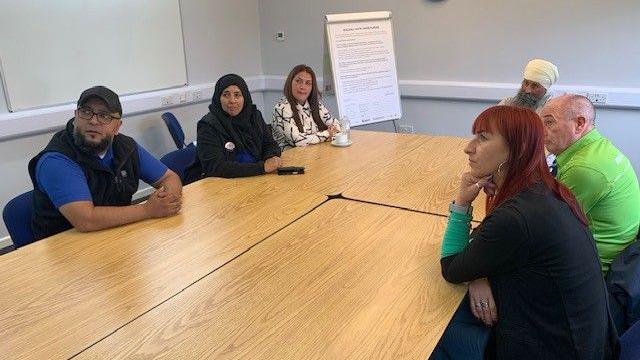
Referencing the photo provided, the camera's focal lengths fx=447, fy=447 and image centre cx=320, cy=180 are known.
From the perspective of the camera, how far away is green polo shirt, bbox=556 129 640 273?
1.54m

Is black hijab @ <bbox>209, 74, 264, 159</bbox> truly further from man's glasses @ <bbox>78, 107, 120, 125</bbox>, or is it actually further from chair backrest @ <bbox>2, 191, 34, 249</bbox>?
chair backrest @ <bbox>2, 191, 34, 249</bbox>

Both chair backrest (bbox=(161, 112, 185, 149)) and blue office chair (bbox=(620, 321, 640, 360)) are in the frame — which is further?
chair backrest (bbox=(161, 112, 185, 149))

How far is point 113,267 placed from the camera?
1405mm

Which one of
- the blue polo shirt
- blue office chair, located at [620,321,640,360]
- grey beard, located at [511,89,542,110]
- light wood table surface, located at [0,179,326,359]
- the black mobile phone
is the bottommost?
blue office chair, located at [620,321,640,360]

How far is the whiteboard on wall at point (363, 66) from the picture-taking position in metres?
3.55

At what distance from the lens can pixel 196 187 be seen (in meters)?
2.17

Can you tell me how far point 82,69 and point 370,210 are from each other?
2.68m

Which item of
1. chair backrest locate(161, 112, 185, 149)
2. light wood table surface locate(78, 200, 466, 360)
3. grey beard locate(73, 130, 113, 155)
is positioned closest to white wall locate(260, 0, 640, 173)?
chair backrest locate(161, 112, 185, 149)

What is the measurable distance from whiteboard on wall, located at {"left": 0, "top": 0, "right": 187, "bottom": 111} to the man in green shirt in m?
3.17

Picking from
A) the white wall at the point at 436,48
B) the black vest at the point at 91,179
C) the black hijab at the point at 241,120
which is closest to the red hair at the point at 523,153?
the black vest at the point at 91,179

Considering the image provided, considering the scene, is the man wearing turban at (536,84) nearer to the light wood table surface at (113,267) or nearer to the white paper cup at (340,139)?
the white paper cup at (340,139)

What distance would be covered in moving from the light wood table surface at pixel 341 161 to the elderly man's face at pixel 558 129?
85 centimetres

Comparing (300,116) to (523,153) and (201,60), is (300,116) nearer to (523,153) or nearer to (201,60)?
(201,60)

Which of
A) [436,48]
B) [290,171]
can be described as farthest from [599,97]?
[290,171]
